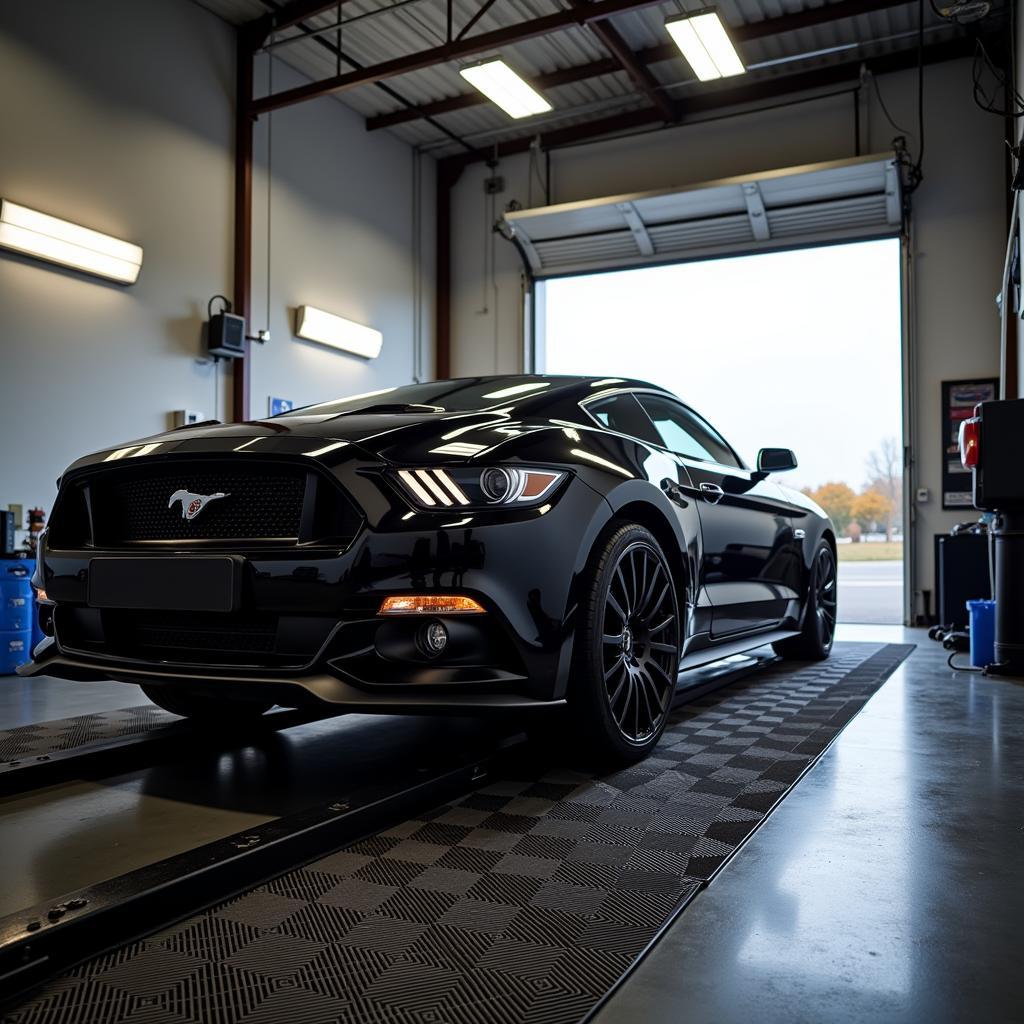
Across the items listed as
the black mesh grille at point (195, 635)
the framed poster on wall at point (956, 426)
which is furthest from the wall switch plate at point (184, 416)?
the framed poster on wall at point (956, 426)

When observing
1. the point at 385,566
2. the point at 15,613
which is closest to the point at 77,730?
the point at 385,566

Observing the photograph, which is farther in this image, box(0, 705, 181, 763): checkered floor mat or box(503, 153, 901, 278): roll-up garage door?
box(503, 153, 901, 278): roll-up garage door

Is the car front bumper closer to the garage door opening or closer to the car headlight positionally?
the car headlight

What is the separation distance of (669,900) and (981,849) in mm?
705

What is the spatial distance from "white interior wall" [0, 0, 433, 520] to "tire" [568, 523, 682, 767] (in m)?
4.68

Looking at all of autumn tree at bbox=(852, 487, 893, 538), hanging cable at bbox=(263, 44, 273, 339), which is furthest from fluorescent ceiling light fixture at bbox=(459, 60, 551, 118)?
autumn tree at bbox=(852, 487, 893, 538)

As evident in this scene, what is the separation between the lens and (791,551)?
404 centimetres

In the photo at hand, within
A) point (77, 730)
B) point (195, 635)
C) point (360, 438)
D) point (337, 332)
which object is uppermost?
point (337, 332)

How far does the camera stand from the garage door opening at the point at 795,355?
8.52m

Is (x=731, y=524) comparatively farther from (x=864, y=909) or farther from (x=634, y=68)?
(x=634, y=68)

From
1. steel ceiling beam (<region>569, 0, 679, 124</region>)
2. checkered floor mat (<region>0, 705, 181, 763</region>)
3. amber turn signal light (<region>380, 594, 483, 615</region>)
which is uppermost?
steel ceiling beam (<region>569, 0, 679, 124</region>)

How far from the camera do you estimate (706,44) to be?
6.64 m

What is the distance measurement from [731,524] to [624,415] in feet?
2.19

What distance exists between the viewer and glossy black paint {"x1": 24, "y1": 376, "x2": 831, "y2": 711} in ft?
6.12
